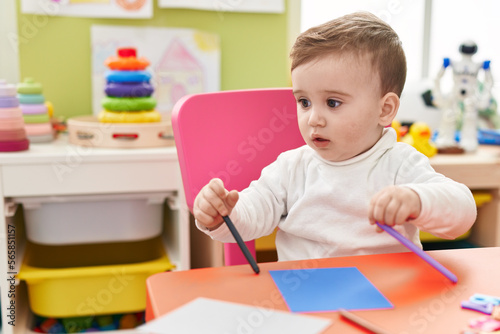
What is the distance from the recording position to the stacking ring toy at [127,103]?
4.77ft

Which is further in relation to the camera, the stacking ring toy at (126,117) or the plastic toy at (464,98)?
the plastic toy at (464,98)

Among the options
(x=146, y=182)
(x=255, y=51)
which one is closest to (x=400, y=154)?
(x=146, y=182)

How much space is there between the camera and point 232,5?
177cm

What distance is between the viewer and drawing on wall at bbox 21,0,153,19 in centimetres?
163

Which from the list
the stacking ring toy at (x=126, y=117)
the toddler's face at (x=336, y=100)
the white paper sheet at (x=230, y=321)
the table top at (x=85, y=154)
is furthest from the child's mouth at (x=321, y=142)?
the stacking ring toy at (x=126, y=117)

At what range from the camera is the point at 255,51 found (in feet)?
6.02

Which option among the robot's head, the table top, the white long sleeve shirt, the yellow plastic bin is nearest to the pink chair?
the white long sleeve shirt

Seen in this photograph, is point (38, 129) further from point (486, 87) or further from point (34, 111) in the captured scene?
point (486, 87)

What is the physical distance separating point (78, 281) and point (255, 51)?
913 millimetres

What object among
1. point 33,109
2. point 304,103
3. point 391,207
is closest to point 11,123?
point 33,109

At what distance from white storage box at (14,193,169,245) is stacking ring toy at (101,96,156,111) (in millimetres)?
232

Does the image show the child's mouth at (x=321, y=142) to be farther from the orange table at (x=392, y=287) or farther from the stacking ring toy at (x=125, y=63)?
the stacking ring toy at (x=125, y=63)

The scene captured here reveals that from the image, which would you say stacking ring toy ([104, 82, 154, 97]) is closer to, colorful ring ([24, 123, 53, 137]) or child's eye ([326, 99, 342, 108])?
colorful ring ([24, 123, 53, 137])

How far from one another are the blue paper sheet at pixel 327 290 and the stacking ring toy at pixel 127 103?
983mm
